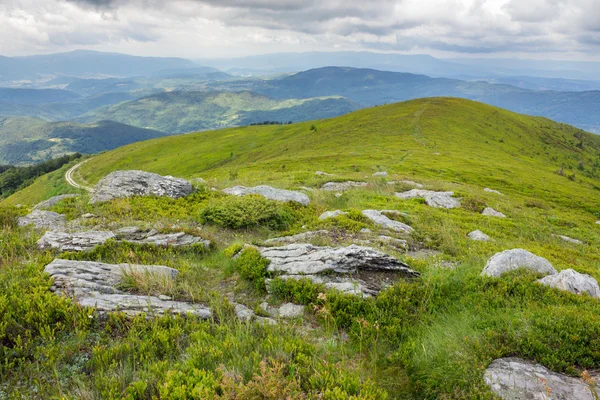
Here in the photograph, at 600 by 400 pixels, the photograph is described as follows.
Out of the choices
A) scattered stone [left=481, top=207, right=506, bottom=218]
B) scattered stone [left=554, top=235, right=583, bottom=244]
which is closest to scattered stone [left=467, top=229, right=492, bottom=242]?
scattered stone [left=481, top=207, right=506, bottom=218]

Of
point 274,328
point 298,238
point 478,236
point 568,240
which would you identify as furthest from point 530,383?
point 568,240

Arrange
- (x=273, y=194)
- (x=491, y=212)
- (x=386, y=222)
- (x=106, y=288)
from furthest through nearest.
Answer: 1. (x=491, y=212)
2. (x=273, y=194)
3. (x=386, y=222)
4. (x=106, y=288)

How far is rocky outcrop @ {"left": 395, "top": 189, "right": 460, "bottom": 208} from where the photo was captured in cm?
1981

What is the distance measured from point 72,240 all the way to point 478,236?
1518 centimetres

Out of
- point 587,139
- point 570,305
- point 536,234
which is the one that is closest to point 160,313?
point 570,305

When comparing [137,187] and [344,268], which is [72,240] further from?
[344,268]

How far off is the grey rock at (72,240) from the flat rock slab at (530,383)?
1004 centimetres

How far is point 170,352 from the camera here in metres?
5.02

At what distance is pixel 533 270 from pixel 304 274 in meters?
A: 6.07

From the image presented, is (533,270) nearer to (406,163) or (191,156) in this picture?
(406,163)

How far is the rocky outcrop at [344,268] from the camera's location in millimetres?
7693

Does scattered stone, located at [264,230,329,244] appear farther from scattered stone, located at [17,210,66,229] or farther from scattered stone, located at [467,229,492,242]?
scattered stone, located at [17,210,66,229]

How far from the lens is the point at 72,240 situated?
9.17m

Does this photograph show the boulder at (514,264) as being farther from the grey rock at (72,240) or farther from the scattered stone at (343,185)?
the scattered stone at (343,185)
